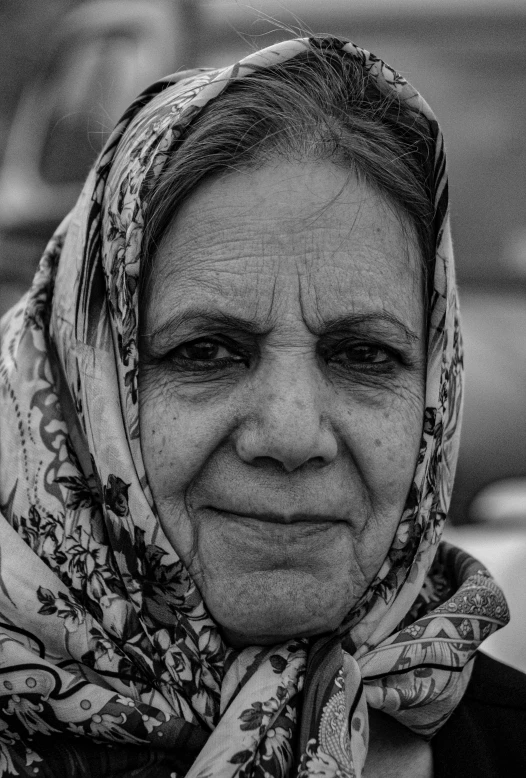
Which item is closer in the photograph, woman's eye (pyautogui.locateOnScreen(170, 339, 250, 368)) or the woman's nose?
the woman's nose

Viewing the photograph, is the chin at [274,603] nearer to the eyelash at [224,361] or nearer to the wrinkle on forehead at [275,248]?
the eyelash at [224,361]

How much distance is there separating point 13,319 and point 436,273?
1122mm

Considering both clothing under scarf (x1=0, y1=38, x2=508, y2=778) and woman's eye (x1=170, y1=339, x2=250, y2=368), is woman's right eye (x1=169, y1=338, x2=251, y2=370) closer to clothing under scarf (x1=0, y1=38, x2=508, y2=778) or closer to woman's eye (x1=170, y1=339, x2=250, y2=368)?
woman's eye (x1=170, y1=339, x2=250, y2=368)

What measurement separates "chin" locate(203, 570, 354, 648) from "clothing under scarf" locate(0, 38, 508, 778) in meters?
0.06

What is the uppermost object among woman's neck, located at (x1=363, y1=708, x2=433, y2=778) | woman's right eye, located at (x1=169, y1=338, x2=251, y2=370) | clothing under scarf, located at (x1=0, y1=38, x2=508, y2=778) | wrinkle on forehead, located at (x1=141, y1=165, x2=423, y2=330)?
wrinkle on forehead, located at (x1=141, y1=165, x2=423, y2=330)

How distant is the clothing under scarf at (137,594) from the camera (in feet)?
6.23

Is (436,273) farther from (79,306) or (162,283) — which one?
(79,306)

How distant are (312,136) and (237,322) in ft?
1.49

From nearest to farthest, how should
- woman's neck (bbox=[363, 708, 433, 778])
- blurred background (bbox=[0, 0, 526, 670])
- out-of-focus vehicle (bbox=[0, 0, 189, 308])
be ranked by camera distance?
1. woman's neck (bbox=[363, 708, 433, 778])
2. blurred background (bbox=[0, 0, 526, 670])
3. out-of-focus vehicle (bbox=[0, 0, 189, 308])

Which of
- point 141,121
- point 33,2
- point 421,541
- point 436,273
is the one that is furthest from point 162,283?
point 33,2

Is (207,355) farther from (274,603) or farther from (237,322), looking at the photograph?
(274,603)

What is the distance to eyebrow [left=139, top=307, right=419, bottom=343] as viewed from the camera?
1.99 m

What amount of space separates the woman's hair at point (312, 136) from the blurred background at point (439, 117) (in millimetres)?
1945

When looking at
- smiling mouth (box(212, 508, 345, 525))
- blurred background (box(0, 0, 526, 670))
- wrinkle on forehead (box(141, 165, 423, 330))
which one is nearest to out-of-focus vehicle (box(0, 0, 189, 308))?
blurred background (box(0, 0, 526, 670))
